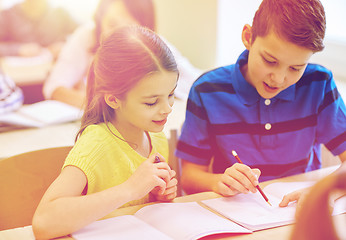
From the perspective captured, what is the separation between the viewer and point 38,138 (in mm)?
1917

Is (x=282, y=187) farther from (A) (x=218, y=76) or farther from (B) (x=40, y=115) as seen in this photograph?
(B) (x=40, y=115)

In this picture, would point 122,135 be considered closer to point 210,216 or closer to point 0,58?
point 210,216

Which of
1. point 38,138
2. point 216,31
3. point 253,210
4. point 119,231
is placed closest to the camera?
point 119,231

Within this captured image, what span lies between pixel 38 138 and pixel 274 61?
1.15m

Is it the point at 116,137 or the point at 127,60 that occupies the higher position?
the point at 127,60

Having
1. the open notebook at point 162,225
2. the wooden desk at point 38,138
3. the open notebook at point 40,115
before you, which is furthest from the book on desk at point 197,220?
the open notebook at point 40,115

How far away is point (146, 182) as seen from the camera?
95 cm

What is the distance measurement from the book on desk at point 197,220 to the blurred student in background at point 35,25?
11.3 ft

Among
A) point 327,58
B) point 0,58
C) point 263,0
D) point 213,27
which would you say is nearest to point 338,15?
point 327,58

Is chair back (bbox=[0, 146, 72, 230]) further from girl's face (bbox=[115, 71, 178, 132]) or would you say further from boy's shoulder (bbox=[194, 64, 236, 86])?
boy's shoulder (bbox=[194, 64, 236, 86])

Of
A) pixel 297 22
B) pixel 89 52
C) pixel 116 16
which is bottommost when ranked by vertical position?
pixel 89 52

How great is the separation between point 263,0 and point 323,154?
673 mm

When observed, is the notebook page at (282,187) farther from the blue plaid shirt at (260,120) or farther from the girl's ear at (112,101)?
the girl's ear at (112,101)

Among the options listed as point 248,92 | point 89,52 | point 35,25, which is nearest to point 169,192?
point 248,92
